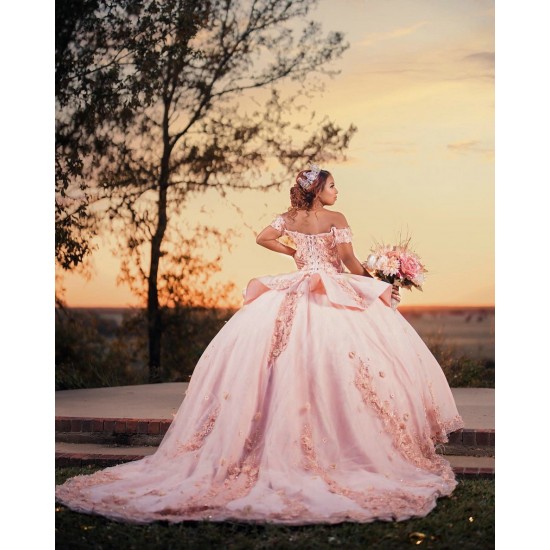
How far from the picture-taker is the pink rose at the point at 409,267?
4.95 meters

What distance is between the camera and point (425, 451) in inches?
182

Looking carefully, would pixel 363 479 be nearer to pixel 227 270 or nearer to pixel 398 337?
pixel 398 337

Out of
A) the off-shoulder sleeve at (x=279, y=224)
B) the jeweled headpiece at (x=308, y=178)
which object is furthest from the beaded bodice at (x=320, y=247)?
the jeweled headpiece at (x=308, y=178)

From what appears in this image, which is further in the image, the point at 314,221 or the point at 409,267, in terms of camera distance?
the point at 409,267

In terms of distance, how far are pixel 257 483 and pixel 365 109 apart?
16.2 feet

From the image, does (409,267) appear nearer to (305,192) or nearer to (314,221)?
(314,221)

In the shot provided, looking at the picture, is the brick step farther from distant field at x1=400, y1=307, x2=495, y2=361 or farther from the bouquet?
distant field at x1=400, y1=307, x2=495, y2=361

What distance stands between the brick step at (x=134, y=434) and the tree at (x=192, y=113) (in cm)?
283

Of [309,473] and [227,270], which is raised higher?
[227,270]

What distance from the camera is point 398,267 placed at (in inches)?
195

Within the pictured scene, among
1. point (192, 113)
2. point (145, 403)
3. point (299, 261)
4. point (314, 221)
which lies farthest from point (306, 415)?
point (192, 113)

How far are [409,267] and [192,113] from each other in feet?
14.6

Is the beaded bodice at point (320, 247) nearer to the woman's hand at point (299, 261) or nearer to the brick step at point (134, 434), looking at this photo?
the woman's hand at point (299, 261)
